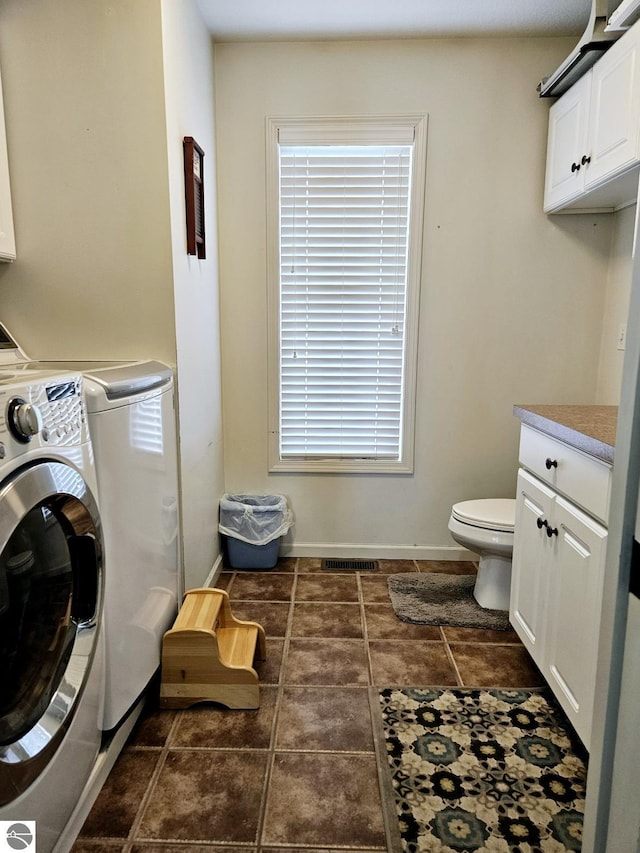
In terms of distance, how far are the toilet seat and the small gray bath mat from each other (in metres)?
0.40

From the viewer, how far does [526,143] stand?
248 centimetres

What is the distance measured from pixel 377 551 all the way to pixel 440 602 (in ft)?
1.77

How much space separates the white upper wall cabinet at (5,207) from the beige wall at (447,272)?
1052 mm

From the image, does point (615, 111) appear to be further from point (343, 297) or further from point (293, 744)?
point (293, 744)

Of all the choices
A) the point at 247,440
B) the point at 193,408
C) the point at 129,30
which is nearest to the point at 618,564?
the point at 193,408

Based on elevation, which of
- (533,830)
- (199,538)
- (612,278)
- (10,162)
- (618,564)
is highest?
(10,162)

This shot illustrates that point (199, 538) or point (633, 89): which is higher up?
point (633, 89)

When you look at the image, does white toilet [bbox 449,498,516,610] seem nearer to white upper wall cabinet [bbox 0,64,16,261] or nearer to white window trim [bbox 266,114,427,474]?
white window trim [bbox 266,114,427,474]

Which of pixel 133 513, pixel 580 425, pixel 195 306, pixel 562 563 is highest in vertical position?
pixel 195 306

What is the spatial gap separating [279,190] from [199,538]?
1.71 metres

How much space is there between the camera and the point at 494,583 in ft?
7.59

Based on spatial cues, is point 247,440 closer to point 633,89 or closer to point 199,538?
point 199,538

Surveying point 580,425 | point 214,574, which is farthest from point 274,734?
point 580,425

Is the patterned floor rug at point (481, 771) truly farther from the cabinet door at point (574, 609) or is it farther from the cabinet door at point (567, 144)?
the cabinet door at point (567, 144)
